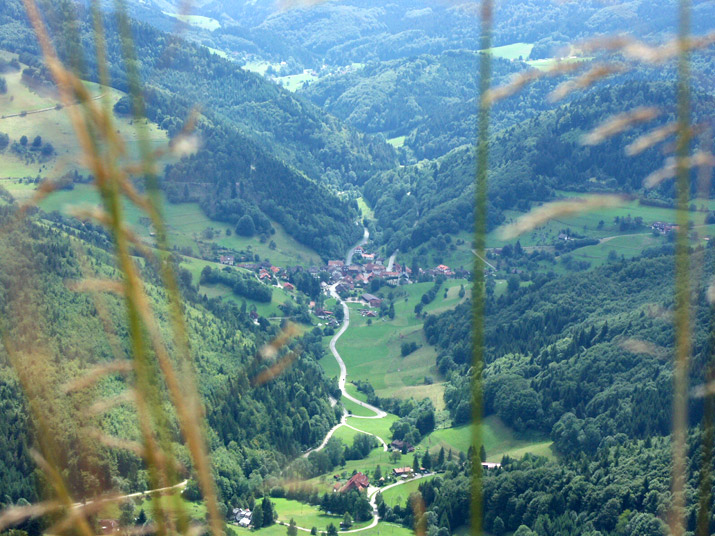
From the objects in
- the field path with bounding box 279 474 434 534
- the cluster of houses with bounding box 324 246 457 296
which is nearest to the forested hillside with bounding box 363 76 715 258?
the cluster of houses with bounding box 324 246 457 296

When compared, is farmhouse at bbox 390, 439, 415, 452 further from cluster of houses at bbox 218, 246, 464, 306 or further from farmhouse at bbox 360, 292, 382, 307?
farmhouse at bbox 360, 292, 382, 307

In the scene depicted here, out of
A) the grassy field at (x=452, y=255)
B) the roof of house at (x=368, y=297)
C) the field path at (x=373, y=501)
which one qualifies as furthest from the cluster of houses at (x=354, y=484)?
the grassy field at (x=452, y=255)

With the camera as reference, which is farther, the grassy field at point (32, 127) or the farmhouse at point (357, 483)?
the grassy field at point (32, 127)

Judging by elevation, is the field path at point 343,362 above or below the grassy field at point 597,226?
below

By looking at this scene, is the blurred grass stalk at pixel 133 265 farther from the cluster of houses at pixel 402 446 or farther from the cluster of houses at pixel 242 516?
the cluster of houses at pixel 402 446

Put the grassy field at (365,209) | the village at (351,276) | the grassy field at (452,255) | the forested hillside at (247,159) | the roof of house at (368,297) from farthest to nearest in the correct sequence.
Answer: the grassy field at (365,209), the forested hillside at (247,159), the grassy field at (452,255), the roof of house at (368,297), the village at (351,276)

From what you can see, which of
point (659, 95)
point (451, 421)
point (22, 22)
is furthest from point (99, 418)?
point (22, 22)

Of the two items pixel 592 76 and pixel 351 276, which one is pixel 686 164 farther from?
pixel 351 276
